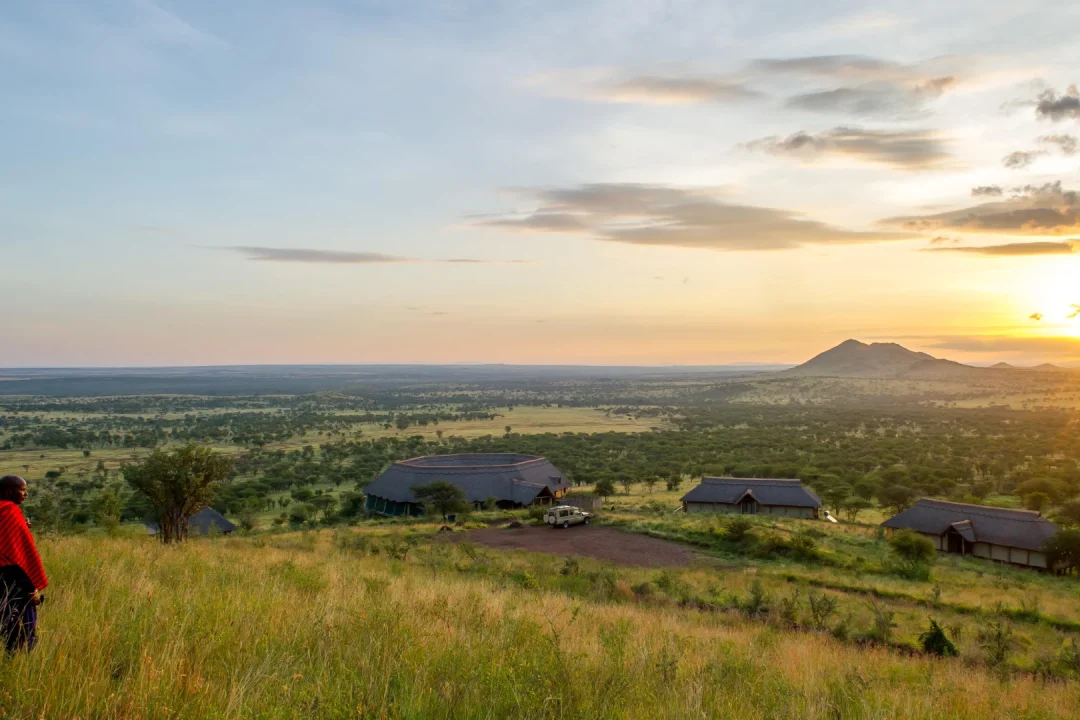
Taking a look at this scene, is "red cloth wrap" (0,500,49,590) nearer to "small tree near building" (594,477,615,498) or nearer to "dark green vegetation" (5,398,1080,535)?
"dark green vegetation" (5,398,1080,535)

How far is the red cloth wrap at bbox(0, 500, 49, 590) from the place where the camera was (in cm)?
548

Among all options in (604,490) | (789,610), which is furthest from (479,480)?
(789,610)

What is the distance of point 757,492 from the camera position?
4912 centimetres

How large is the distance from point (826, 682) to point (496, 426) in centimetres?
12274

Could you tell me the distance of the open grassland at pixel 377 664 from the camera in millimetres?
4371

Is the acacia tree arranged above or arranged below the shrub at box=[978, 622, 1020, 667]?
above

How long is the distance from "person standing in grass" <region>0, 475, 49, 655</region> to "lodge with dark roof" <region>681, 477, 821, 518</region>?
46.1m

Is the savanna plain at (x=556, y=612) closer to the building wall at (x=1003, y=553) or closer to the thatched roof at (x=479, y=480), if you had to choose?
the building wall at (x=1003, y=553)

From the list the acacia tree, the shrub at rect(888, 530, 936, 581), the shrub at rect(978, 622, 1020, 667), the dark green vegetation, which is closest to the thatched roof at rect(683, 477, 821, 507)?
the dark green vegetation

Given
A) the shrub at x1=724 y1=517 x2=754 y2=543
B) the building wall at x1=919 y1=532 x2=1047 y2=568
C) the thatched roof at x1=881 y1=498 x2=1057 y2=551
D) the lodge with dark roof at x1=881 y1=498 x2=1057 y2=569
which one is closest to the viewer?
the shrub at x1=724 y1=517 x2=754 y2=543

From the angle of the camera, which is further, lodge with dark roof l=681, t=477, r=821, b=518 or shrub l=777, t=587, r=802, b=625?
lodge with dark roof l=681, t=477, r=821, b=518

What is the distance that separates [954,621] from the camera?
2025 cm

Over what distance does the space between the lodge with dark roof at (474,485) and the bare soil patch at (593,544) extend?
40.1ft

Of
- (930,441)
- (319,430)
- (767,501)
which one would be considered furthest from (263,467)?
(930,441)
